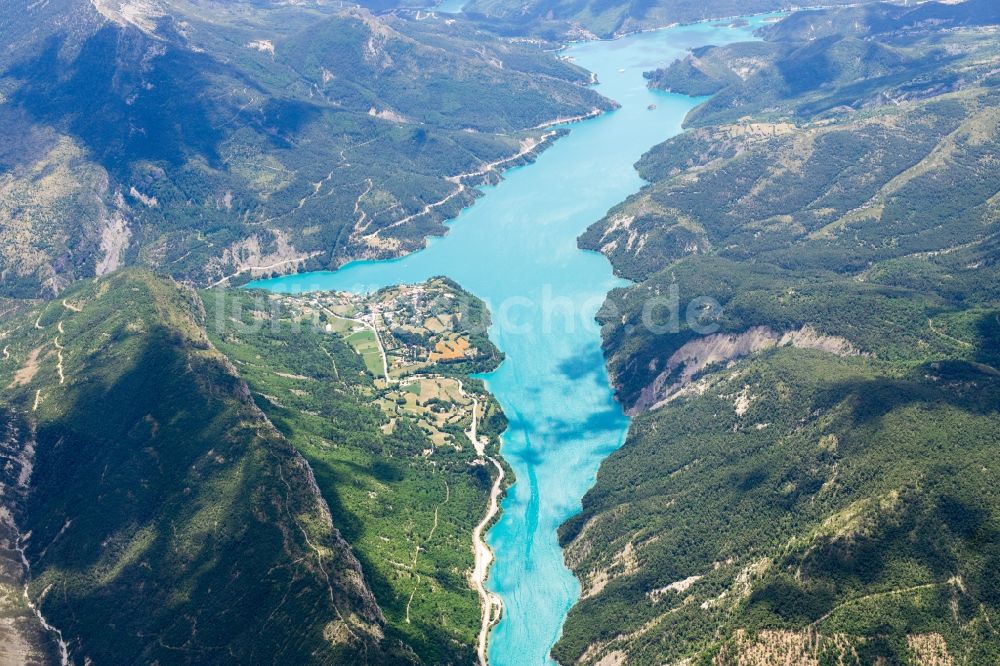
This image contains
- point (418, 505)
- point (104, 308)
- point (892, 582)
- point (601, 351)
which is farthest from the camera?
point (601, 351)

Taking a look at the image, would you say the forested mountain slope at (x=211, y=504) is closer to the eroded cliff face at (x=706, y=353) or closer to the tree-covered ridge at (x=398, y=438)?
the tree-covered ridge at (x=398, y=438)

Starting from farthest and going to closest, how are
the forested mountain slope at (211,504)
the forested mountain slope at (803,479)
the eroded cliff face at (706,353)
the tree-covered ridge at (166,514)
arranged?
the eroded cliff face at (706,353)
the forested mountain slope at (211,504)
the tree-covered ridge at (166,514)
the forested mountain slope at (803,479)

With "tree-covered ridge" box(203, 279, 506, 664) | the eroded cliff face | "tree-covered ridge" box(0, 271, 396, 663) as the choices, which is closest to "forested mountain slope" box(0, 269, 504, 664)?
"tree-covered ridge" box(0, 271, 396, 663)

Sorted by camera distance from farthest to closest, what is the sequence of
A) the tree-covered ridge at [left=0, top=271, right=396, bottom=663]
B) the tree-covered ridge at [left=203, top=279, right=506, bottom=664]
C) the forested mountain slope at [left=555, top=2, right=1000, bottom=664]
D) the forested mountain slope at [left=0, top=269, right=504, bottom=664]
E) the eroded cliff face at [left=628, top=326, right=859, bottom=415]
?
the eroded cliff face at [left=628, top=326, right=859, bottom=415] < the tree-covered ridge at [left=203, top=279, right=506, bottom=664] < the forested mountain slope at [left=0, top=269, right=504, bottom=664] < the tree-covered ridge at [left=0, top=271, right=396, bottom=663] < the forested mountain slope at [left=555, top=2, right=1000, bottom=664]

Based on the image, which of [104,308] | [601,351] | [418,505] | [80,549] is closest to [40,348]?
[104,308]

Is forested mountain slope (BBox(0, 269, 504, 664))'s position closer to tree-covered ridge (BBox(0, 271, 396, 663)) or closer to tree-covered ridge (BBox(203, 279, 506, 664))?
tree-covered ridge (BBox(0, 271, 396, 663))

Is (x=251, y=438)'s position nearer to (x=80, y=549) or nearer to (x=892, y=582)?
(x=80, y=549)

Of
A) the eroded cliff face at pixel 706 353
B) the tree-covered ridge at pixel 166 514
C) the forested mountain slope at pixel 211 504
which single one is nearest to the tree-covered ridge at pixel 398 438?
the forested mountain slope at pixel 211 504
